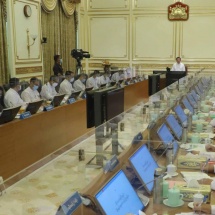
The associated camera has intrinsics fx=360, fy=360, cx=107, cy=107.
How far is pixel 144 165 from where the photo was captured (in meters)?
2.10

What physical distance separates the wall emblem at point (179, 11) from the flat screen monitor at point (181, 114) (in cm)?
823

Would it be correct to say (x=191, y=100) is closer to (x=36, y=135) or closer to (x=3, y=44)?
(x=36, y=135)

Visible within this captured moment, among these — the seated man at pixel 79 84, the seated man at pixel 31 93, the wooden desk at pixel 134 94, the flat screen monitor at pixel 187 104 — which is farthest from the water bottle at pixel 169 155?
the seated man at pixel 79 84

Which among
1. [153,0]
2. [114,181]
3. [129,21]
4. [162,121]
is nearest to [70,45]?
[129,21]

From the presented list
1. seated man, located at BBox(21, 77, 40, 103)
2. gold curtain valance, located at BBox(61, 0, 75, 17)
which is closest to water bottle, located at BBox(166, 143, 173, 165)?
seated man, located at BBox(21, 77, 40, 103)

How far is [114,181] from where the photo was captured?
162 centimetres

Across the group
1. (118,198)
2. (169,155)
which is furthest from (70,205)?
(169,155)

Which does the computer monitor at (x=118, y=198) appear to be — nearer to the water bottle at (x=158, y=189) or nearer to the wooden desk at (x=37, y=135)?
the water bottle at (x=158, y=189)

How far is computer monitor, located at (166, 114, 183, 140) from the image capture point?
323 cm

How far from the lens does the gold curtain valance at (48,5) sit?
906 cm

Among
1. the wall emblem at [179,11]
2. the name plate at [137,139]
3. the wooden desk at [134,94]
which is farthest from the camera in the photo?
the wall emblem at [179,11]

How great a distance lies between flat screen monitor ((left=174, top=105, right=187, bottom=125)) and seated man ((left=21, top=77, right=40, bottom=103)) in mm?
2889

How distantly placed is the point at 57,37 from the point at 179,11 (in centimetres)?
422

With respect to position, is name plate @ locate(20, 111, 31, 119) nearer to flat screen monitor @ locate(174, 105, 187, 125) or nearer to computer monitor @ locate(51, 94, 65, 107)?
computer monitor @ locate(51, 94, 65, 107)
